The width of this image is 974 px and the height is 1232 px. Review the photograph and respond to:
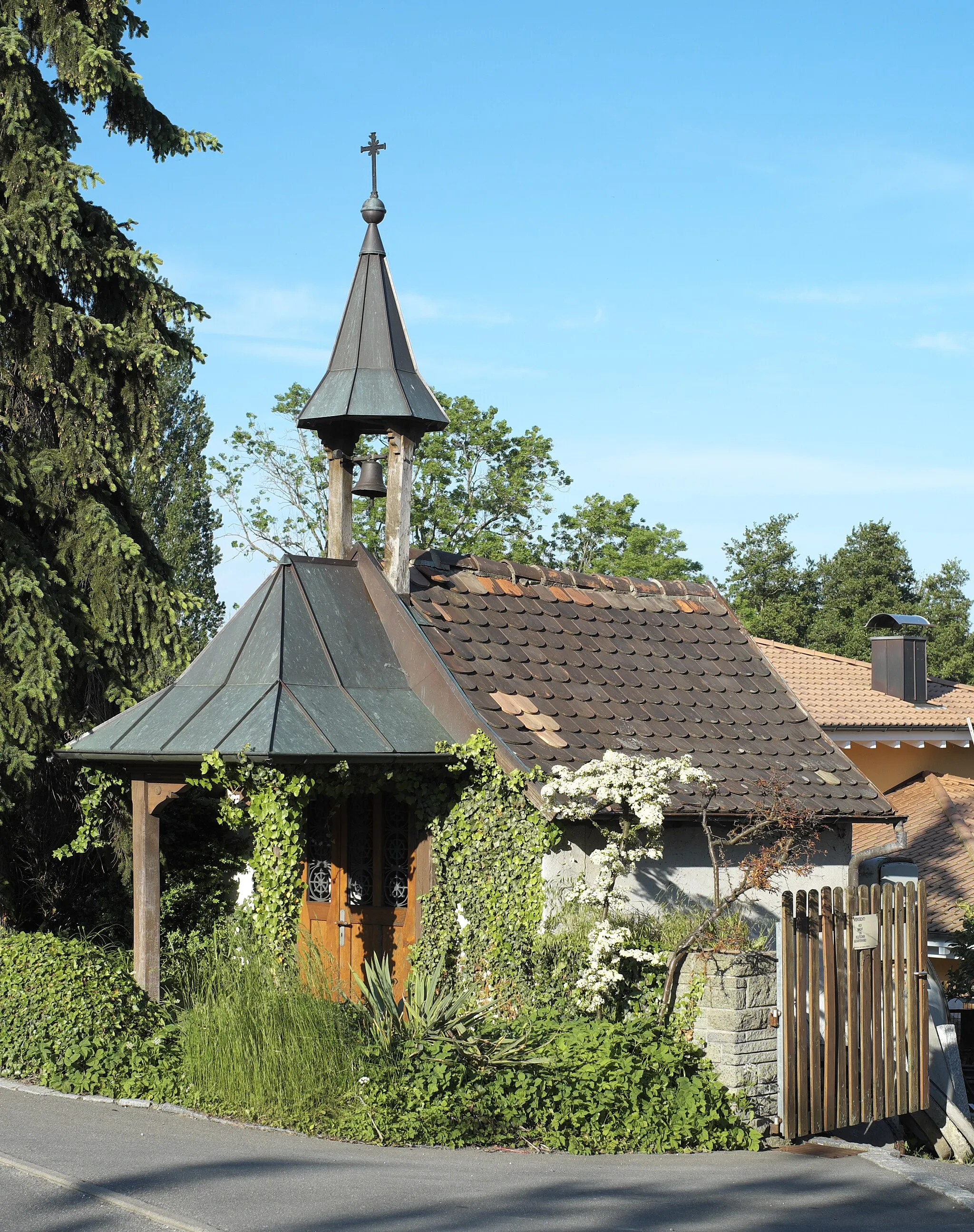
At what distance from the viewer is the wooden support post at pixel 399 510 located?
1268 centimetres

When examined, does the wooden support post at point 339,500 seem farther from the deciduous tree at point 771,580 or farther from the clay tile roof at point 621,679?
the deciduous tree at point 771,580

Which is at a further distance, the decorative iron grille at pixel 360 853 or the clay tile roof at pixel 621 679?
the decorative iron grille at pixel 360 853

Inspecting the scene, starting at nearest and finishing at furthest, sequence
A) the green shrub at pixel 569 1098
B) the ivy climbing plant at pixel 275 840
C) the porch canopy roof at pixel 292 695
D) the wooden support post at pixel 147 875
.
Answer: the green shrub at pixel 569 1098 → the ivy climbing plant at pixel 275 840 → the porch canopy roof at pixel 292 695 → the wooden support post at pixel 147 875

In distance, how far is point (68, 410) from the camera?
1373 centimetres

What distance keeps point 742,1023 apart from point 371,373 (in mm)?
7006

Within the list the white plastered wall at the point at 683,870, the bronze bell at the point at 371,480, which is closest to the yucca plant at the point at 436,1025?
the white plastered wall at the point at 683,870

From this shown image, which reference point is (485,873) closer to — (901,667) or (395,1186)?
(395,1186)

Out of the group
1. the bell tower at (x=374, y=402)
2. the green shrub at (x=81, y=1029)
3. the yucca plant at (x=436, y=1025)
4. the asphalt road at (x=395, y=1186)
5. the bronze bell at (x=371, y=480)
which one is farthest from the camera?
the bronze bell at (x=371, y=480)

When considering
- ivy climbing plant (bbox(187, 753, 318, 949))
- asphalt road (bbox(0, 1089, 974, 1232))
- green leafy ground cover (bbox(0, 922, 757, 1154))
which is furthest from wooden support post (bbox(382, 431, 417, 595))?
asphalt road (bbox(0, 1089, 974, 1232))

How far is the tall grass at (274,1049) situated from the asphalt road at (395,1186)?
297 millimetres

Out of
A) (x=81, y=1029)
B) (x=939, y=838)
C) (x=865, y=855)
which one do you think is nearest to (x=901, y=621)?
(x=939, y=838)

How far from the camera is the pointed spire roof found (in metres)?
13.1

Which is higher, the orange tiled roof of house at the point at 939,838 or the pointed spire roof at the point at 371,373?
the pointed spire roof at the point at 371,373

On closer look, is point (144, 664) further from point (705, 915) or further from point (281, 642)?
point (705, 915)
